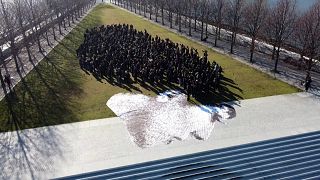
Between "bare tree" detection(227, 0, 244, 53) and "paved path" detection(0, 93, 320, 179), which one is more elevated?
"bare tree" detection(227, 0, 244, 53)

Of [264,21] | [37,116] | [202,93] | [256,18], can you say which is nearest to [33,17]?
[37,116]

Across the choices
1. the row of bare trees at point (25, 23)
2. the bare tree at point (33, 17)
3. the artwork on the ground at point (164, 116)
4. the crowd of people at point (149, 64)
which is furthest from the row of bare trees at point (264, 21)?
the bare tree at point (33, 17)

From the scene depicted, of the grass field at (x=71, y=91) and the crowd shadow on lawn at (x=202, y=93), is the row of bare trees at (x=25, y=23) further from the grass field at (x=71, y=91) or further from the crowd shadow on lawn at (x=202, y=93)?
the crowd shadow on lawn at (x=202, y=93)

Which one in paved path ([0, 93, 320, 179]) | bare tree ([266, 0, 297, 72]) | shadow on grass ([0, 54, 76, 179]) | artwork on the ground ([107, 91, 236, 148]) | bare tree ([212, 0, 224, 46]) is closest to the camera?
paved path ([0, 93, 320, 179])

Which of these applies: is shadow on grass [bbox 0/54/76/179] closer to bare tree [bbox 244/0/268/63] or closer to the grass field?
the grass field

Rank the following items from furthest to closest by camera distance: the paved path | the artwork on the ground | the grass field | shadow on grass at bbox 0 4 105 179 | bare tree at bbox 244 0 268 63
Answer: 1. bare tree at bbox 244 0 268 63
2. the grass field
3. the artwork on the ground
4. shadow on grass at bbox 0 4 105 179
5. the paved path

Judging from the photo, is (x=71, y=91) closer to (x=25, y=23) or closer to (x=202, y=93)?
(x=202, y=93)

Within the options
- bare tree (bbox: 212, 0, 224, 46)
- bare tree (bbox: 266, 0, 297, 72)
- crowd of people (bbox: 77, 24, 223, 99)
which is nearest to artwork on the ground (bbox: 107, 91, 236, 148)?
crowd of people (bbox: 77, 24, 223, 99)

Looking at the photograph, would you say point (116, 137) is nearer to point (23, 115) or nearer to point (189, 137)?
point (189, 137)
